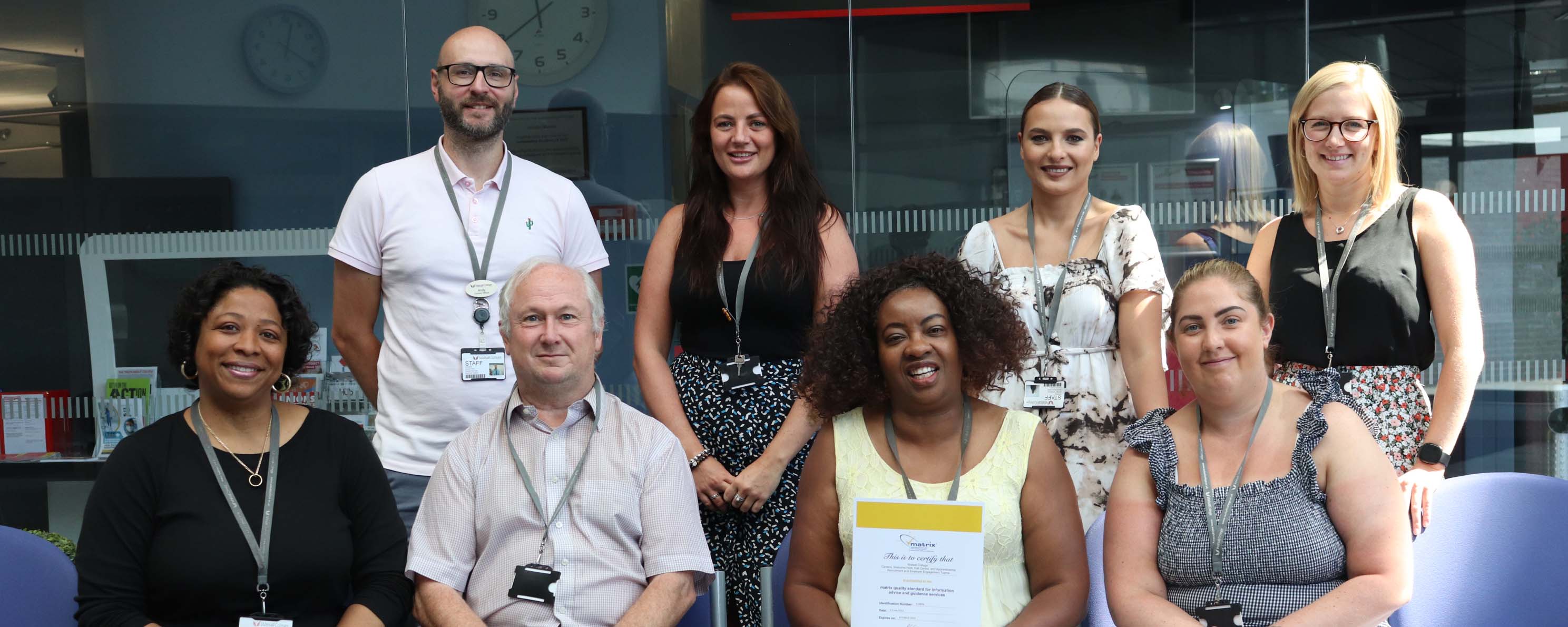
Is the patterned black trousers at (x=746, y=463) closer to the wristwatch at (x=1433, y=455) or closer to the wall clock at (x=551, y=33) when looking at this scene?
the wristwatch at (x=1433, y=455)

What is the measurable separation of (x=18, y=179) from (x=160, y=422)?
3354 mm

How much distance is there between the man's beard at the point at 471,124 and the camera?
3158 millimetres

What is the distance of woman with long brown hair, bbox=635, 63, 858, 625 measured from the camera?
2.98 meters

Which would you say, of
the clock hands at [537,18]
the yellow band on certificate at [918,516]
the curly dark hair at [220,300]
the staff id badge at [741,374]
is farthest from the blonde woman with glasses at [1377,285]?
the clock hands at [537,18]

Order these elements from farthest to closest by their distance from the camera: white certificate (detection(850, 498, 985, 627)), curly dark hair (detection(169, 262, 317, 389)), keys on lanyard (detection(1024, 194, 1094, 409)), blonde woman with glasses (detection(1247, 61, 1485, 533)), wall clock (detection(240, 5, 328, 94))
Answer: wall clock (detection(240, 5, 328, 94)), keys on lanyard (detection(1024, 194, 1094, 409)), blonde woman with glasses (detection(1247, 61, 1485, 533)), curly dark hair (detection(169, 262, 317, 389)), white certificate (detection(850, 498, 985, 627))

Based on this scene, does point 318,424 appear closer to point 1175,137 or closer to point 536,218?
point 536,218

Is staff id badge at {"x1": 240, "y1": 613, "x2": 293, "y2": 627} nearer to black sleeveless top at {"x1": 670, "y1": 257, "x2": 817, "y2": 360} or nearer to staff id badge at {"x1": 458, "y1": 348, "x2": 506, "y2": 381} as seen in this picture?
staff id badge at {"x1": 458, "y1": 348, "x2": 506, "y2": 381}

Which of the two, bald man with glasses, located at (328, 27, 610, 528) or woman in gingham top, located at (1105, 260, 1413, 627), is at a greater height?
bald man with glasses, located at (328, 27, 610, 528)

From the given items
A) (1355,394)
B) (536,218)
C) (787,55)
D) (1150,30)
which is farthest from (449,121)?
(1150,30)

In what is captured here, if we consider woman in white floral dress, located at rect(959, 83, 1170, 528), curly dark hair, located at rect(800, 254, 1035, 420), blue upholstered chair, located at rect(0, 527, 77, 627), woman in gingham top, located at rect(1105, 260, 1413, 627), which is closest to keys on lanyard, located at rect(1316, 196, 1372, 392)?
woman in white floral dress, located at rect(959, 83, 1170, 528)

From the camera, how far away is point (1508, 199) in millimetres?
4555

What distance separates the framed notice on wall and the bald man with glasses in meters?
1.68

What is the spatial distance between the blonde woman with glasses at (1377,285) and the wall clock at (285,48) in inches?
158

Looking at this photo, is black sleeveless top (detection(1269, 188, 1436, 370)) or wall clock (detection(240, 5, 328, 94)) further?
wall clock (detection(240, 5, 328, 94))
